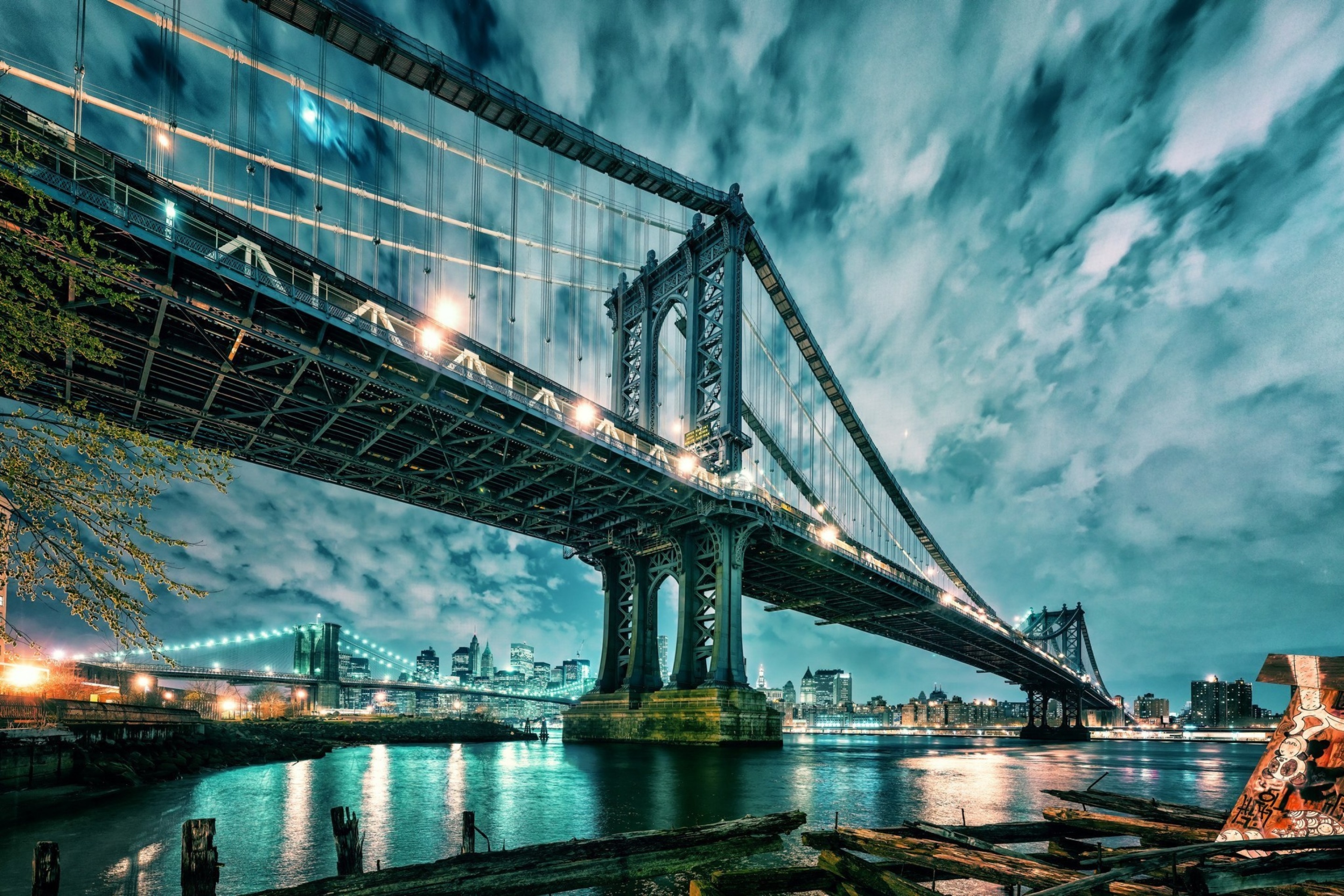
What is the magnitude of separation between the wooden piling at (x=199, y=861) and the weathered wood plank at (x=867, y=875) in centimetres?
564

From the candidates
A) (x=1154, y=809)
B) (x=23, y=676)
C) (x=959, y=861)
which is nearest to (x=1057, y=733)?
(x=1154, y=809)

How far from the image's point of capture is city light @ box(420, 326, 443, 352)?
30141 millimetres

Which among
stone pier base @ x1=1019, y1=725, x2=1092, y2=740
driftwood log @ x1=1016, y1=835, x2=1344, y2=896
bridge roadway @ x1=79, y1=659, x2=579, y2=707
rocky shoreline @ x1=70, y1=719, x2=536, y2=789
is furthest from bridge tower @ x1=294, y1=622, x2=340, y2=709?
driftwood log @ x1=1016, y1=835, x2=1344, y2=896

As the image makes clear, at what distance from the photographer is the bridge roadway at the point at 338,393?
73.4 feet

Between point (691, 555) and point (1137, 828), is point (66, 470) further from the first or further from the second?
point (691, 555)

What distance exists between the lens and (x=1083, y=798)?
8883 millimetres

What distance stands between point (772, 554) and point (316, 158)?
39661 millimetres

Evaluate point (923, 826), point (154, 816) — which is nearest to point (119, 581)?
point (923, 826)

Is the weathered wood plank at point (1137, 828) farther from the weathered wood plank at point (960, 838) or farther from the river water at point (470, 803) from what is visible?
the river water at point (470, 803)

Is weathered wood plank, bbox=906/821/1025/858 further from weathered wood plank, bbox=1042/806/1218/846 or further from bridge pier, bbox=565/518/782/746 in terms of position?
bridge pier, bbox=565/518/782/746

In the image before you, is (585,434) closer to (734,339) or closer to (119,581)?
(734,339)

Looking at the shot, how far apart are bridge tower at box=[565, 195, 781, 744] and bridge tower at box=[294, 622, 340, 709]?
97.5 metres

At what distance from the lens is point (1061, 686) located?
121m

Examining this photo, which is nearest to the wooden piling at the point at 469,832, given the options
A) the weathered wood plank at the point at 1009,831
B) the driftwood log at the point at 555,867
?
the driftwood log at the point at 555,867
